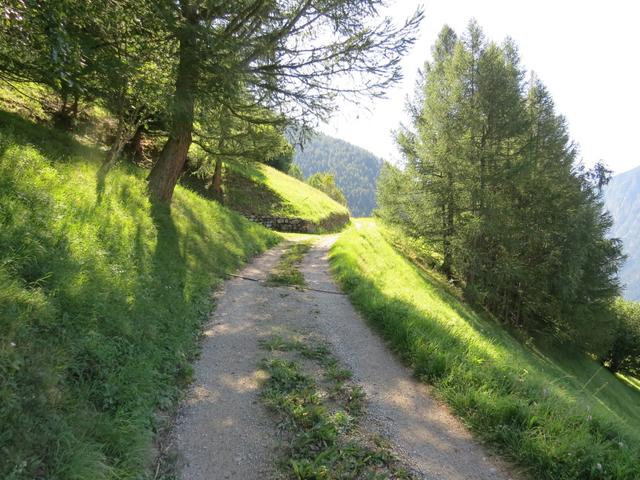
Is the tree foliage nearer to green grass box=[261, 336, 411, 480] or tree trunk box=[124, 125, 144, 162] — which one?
green grass box=[261, 336, 411, 480]

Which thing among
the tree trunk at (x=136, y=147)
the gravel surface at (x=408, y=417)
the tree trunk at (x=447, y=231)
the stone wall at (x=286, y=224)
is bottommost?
the stone wall at (x=286, y=224)

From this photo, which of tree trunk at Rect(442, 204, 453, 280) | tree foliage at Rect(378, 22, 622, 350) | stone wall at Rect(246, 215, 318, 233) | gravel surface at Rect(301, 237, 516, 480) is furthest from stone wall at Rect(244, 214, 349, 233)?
gravel surface at Rect(301, 237, 516, 480)

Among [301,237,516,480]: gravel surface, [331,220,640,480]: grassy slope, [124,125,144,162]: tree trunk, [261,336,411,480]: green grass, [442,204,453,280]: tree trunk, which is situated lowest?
[124,125,144,162]: tree trunk

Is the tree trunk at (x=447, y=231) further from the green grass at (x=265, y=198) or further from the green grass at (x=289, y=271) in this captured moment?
the green grass at (x=265, y=198)

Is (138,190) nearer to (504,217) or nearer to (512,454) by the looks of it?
(512,454)

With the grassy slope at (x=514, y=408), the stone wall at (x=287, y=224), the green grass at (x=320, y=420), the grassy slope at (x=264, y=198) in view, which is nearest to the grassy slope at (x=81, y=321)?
the green grass at (x=320, y=420)

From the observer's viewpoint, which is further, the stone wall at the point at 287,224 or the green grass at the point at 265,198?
the green grass at the point at 265,198

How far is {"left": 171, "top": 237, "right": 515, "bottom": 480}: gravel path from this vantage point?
3740 mm

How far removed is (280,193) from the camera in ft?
98.4

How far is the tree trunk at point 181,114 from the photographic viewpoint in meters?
8.35

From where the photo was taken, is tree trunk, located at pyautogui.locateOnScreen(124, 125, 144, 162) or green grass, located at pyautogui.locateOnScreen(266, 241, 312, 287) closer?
green grass, located at pyautogui.locateOnScreen(266, 241, 312, 287)

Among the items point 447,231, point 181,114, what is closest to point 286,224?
point 447,231

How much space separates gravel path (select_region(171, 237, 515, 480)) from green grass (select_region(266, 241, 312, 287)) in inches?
97.3

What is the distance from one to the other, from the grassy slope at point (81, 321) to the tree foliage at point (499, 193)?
535 inches
